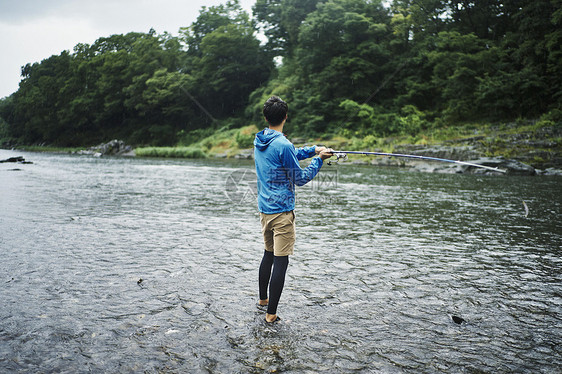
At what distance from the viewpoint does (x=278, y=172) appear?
3582mm

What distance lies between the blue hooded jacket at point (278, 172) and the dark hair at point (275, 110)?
Result: 0.11 meters

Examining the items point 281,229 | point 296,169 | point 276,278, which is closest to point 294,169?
point 296,169

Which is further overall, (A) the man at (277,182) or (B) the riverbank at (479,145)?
(B) the riverbank at (479,145)

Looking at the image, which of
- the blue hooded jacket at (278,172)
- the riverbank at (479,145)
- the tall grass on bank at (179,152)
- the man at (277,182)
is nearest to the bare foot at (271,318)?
the man at (277,182)

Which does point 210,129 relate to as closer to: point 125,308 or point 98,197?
point 98,197

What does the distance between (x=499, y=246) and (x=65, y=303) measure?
6176 mm

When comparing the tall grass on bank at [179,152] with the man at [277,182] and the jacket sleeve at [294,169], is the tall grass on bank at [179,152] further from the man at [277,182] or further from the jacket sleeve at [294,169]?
the jacket sleeve at [294,169]

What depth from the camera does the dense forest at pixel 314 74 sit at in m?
30.5

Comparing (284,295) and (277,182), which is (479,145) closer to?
(284,295)

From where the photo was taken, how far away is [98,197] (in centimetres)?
1151

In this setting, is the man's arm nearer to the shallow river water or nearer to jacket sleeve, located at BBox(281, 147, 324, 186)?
jacket sleeve, located at BBox(281, 147, 324, 186)

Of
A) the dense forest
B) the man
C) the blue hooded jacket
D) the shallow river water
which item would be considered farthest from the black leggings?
the dense forest

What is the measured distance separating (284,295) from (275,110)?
1.96m

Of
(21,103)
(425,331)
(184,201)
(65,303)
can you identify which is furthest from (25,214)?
(21,103)
